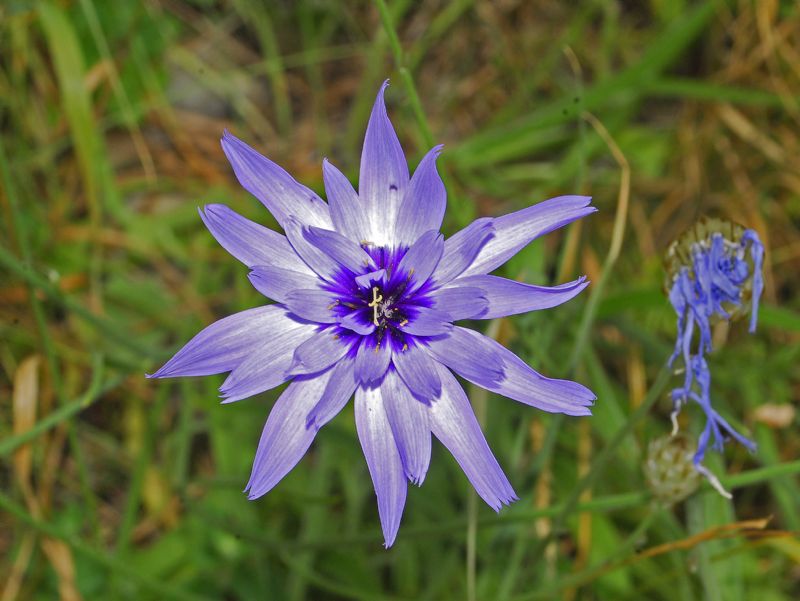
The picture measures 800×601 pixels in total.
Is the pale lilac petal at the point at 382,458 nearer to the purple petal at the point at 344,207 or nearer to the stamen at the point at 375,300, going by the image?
the stamen at the point at 375,300

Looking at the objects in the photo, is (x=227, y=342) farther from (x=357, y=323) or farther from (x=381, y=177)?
(x=381, y=177)

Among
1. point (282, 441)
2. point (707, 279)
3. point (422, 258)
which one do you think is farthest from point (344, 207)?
point (707, 279)

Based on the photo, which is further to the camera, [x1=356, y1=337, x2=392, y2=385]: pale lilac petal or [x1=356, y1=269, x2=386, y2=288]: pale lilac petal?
[x1=356, y1=269, x2=386, y2=288]: pale lilac petal

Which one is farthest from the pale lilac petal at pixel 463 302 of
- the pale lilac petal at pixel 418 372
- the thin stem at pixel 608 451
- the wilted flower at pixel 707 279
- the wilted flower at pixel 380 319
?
the thin stem at pixel 608 451

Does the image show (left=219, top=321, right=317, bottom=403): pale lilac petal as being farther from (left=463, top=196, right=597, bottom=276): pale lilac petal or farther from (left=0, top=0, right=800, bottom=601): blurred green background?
(left=0, top=0, right=800, bottom=601): blurred green background

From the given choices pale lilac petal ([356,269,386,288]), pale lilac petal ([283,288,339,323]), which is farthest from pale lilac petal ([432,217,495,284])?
pale lilac petal ([283,288,339,323])

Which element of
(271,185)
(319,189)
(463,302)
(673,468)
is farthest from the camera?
(319,189)
